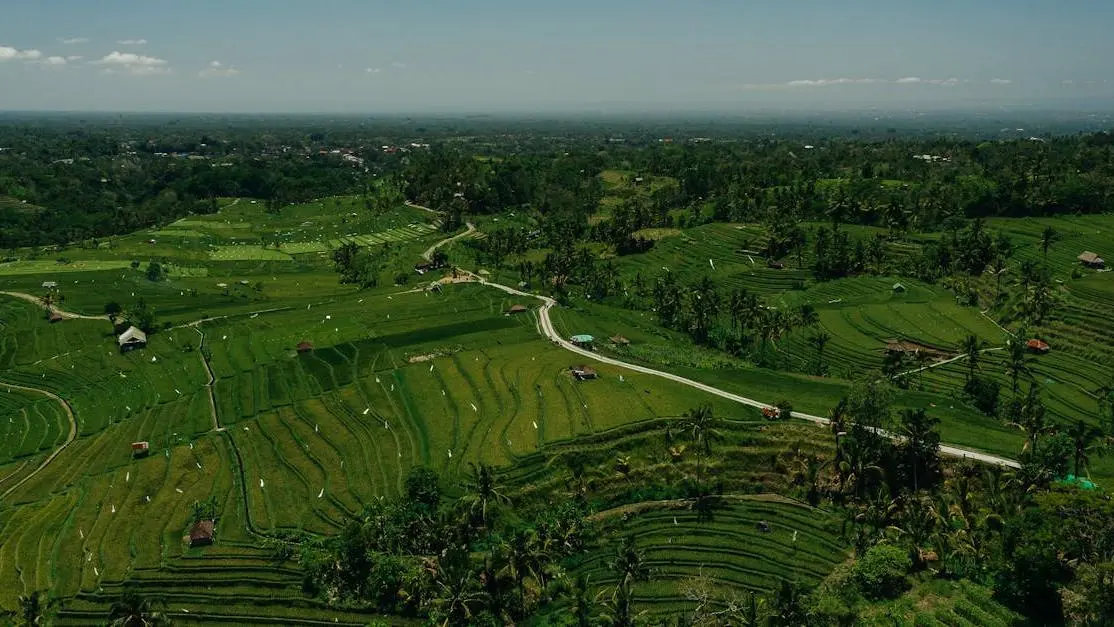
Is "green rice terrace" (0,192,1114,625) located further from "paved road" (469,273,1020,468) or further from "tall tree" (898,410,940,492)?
"tall tree" (898,410,940,492)

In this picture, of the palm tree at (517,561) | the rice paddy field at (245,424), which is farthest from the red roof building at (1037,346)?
the palm tree at (517,561)

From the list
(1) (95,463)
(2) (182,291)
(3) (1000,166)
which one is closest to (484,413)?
(1) (95,463)

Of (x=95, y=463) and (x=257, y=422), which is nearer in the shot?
(x=95, y=463)

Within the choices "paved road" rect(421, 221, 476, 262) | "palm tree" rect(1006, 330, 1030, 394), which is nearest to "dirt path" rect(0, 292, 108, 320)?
"paved road" rect(421, 221, 476, 262)

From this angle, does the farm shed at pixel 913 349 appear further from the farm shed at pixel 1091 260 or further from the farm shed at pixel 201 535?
the farm shed at pixel 201 535

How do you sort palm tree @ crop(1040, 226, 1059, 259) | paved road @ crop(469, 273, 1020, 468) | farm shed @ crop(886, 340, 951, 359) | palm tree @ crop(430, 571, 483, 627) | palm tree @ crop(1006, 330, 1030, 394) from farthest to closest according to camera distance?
1. palm tree @ crop(1040, 226, 1059, 259)
2. farm shed @ crop(886, 340, 951, 359)
3. palm tree @ crop(1006, 330, 1030, 394)
4. paved road @ crop(469, 273, 1020, 468)
5. palm tree @ crop(430, 571, 483, 627)

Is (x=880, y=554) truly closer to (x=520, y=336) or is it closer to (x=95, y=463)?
(x=520, y=336)

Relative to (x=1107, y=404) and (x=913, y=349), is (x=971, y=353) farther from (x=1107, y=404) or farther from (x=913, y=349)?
(x=1107, y=404)
